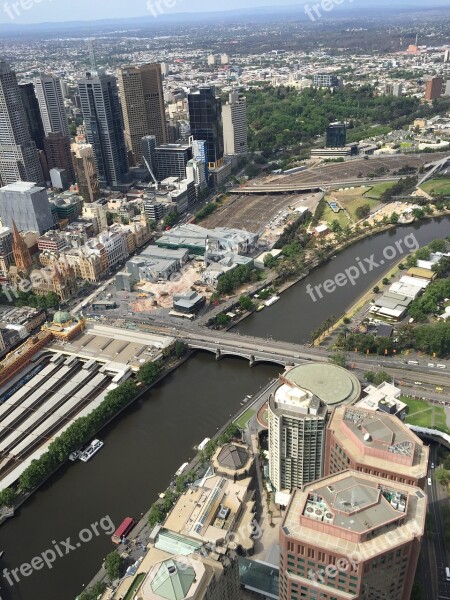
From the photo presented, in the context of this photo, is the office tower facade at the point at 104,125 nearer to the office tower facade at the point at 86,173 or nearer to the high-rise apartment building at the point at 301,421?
the office tower facade at the point at 86,173

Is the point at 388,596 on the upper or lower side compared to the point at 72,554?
upper

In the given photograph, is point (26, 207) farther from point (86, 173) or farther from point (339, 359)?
point (339, 359)

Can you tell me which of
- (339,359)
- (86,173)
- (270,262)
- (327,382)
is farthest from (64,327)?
(86,173)

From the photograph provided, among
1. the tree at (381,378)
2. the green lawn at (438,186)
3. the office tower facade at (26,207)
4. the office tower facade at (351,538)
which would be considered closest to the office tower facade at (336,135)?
the green lawn at (438,186)

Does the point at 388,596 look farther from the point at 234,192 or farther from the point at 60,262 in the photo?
the point at 234,192

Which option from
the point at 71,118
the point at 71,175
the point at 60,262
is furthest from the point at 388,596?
the point at 71,118

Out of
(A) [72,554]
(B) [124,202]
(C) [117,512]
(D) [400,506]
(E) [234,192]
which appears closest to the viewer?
(D) [400,506]
